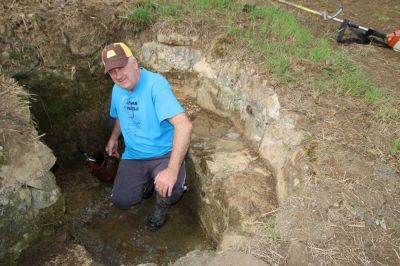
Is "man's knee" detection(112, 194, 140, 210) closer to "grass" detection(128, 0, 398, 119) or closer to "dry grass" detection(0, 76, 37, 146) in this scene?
"dry grass" detection(0, 76, 37, 146)

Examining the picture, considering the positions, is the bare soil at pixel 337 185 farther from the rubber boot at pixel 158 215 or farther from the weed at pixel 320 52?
the rubber boot at pixel 158 215

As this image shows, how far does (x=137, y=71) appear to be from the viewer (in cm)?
316

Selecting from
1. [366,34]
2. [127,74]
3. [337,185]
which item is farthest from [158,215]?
[366,34]

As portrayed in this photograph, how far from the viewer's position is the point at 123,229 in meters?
3.91

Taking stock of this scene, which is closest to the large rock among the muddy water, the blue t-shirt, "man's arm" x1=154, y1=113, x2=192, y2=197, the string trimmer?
the muddy water

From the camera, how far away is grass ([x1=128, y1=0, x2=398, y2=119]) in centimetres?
373

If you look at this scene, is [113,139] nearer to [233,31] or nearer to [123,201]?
[123,201]

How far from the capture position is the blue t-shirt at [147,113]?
3105mm

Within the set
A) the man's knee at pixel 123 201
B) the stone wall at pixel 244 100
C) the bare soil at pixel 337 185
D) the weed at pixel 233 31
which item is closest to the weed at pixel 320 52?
the bare soil at pixel 337 185

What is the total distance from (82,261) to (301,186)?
6.00 ft

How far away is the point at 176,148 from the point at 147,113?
0.47 m

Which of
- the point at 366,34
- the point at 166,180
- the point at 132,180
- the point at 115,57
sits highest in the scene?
the point at 115,57

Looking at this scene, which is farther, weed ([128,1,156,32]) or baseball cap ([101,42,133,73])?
weed ([128,1,156,32])

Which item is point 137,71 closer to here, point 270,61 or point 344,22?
point 270,61
